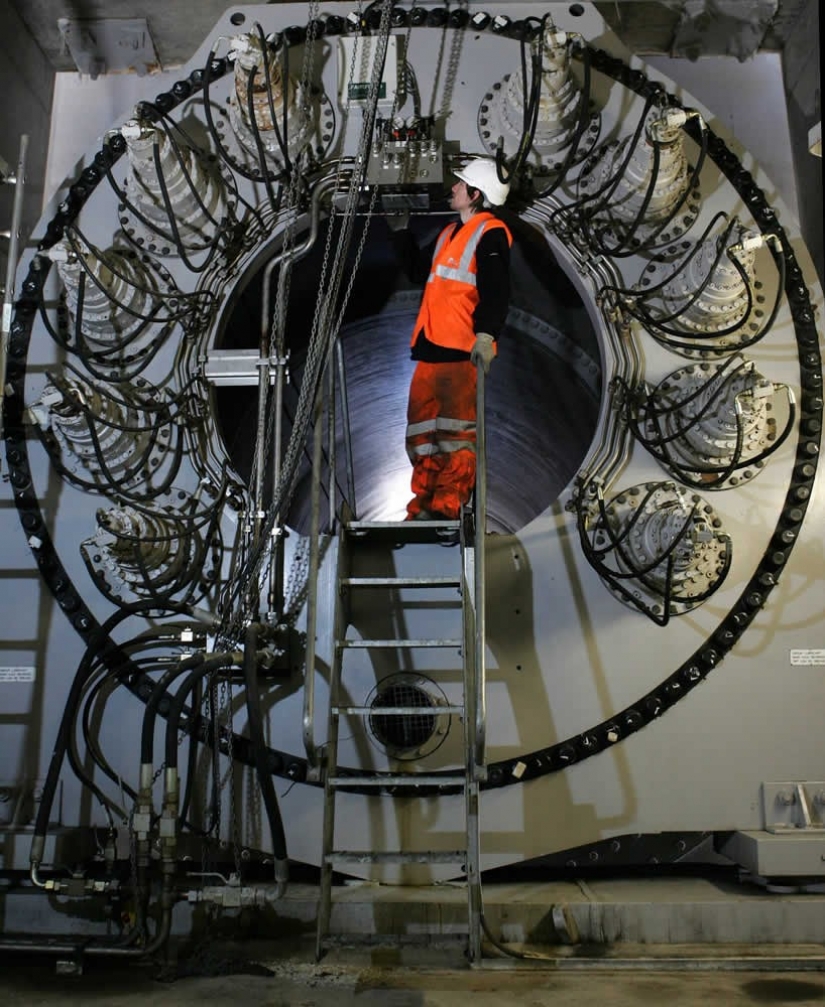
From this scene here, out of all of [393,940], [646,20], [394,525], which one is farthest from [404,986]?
[646,20]

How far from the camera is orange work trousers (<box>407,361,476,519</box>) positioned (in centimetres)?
431

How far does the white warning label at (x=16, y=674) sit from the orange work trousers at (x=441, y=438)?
166 cm

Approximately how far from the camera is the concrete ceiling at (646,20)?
16.7 ft

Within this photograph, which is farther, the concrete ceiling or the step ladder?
the concrete ceiling

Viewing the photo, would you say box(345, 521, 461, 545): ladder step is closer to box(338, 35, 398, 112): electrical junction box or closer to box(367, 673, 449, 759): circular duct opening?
box(367, 673, 449, 759): circular duct opening

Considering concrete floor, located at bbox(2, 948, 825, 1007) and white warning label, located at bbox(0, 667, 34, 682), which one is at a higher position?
white warning label, located at bbox(0, 667, 34, 682)

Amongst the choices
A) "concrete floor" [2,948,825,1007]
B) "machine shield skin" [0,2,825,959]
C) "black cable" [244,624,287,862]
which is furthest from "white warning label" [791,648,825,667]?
"black cable" [244,624,287,862]

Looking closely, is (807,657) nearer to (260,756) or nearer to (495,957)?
(495,957)

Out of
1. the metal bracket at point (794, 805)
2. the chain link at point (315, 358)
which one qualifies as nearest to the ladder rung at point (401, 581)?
the chain link at point (315, 358)

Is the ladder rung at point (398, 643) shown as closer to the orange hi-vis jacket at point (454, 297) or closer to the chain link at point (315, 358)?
the chain link at point (315, 358)

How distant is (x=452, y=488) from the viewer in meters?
4.31

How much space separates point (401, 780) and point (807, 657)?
1.68 meters

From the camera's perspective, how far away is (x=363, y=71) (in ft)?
14.5

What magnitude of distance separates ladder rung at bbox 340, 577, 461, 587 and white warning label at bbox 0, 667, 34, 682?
4.32 feet
